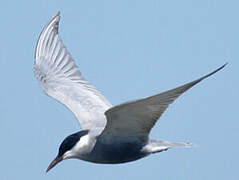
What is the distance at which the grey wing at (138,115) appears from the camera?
620 centimetres

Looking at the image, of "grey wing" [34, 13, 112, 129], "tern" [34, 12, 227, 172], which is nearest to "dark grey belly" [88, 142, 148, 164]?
"tern" [34, 12, 227, 172]

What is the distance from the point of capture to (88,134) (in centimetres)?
736

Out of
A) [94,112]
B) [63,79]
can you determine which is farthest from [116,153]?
[63,79]

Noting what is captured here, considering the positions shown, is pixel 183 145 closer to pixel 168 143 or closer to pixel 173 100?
pixel 168 143

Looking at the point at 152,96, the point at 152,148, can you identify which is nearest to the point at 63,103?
the point at 152,148

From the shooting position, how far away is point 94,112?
8.50 metres

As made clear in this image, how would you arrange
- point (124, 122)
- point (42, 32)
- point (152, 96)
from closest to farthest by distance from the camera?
point (152, 96)
point (124, 122)
point (42, 32)

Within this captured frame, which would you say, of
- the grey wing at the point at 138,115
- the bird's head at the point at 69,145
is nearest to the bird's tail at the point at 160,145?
the grey wing at the point at 138,115

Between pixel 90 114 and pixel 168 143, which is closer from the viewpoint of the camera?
pixel 168 143

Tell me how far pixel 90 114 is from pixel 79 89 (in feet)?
2.96

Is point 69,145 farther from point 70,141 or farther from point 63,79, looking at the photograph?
point 63,79

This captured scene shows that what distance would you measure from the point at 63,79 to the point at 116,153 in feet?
8.20

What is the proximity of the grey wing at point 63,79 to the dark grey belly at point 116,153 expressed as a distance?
0.95m

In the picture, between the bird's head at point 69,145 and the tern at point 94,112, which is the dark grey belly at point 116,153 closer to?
the tern at point 94,112
